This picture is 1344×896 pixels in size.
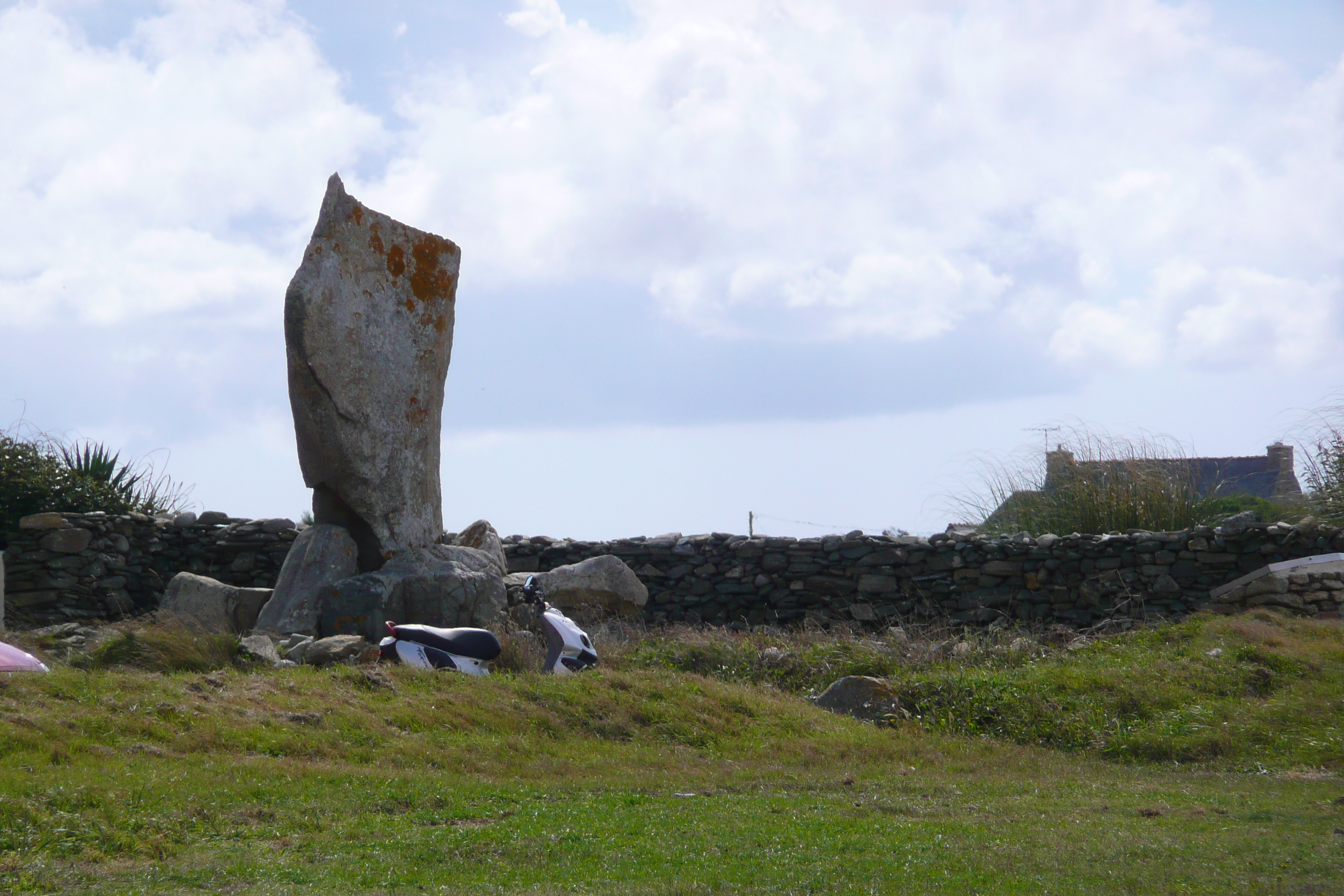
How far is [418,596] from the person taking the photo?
10.7 meters

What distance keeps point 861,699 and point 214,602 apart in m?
6.33

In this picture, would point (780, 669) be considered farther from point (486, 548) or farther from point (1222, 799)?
point (1222, 799)

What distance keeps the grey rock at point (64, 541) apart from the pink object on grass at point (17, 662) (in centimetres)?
530

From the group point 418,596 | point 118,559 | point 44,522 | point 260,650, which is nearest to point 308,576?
point 418,596

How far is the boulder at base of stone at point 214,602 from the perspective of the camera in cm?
1110

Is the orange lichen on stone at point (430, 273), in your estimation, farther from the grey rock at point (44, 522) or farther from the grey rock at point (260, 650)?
the grey rock at point (44, 522)

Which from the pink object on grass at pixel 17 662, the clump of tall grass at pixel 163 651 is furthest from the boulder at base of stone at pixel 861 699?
the pink object on grass at pixel 17 662

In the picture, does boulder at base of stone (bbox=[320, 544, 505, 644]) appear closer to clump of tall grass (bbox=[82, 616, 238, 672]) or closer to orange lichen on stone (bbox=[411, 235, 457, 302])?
clump of tall grass (bbox=[82, 616, 238, 672])

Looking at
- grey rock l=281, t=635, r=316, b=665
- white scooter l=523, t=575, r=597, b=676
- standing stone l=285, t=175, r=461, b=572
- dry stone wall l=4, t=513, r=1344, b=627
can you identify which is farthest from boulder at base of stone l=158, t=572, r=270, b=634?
white scooter l=523, t=575, r=597, b=676

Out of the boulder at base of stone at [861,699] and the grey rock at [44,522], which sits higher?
the grey rock at [44,522]

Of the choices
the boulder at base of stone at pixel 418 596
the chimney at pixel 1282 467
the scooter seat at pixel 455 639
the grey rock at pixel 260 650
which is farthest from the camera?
the chimney at pixel 1282 467

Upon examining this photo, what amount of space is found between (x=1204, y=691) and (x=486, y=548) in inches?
288

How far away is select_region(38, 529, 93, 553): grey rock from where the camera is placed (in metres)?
12.9

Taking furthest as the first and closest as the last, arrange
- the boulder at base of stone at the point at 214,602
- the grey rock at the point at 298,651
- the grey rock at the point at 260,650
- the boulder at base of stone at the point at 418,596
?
the boulder at base of stone at the point at 214,602 → the boulder at base of stone at the point at 418,596 → the grey rock at the point at 298,651 → the grey rock at the point at 260,650
